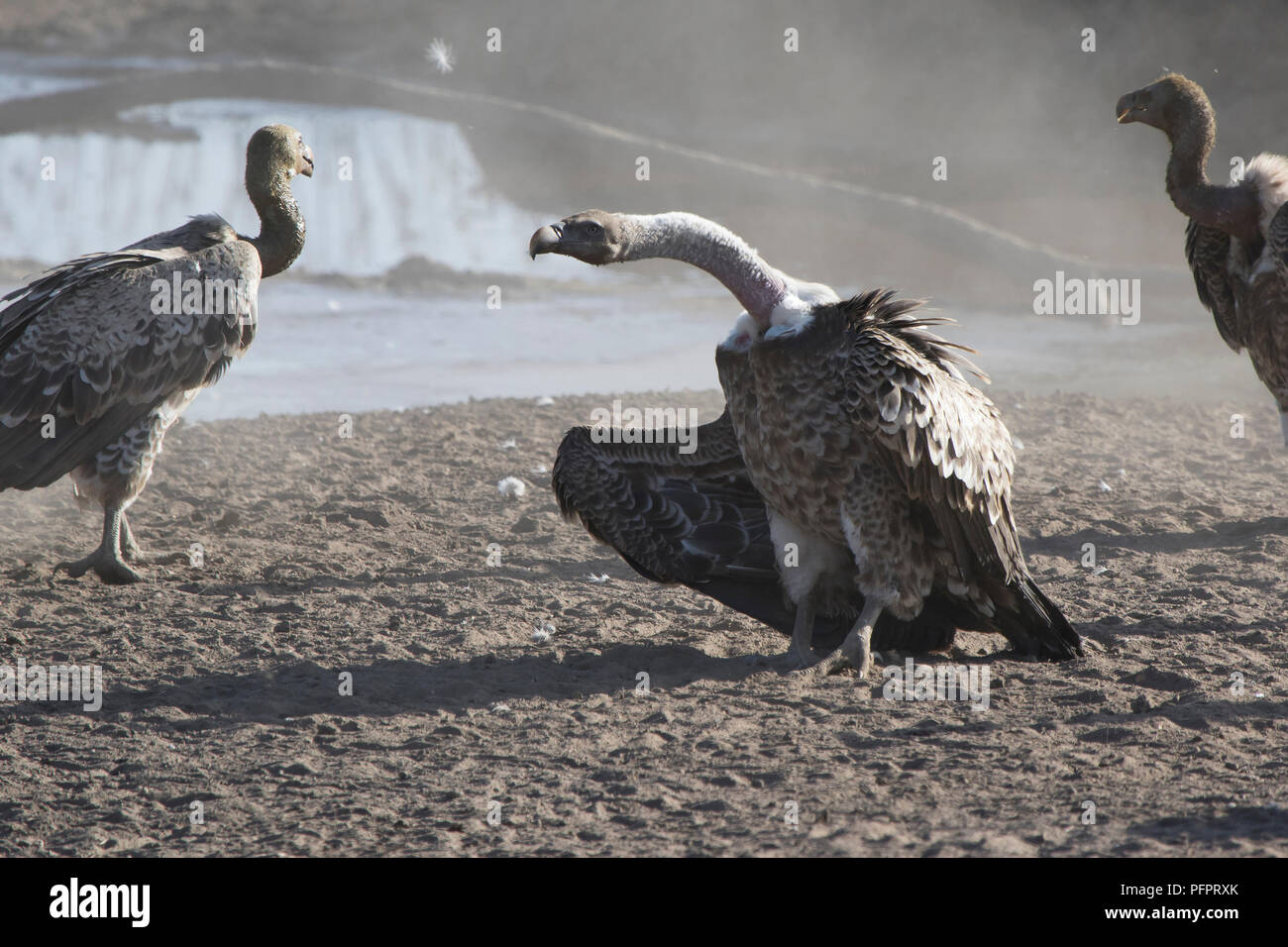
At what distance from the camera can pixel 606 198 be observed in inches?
647

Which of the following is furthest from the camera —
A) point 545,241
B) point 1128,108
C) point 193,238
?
point 1128,108

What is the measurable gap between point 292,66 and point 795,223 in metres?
7.68

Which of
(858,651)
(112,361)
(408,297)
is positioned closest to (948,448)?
(858,651)

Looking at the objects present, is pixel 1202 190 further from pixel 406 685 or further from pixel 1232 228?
pixel 406 685

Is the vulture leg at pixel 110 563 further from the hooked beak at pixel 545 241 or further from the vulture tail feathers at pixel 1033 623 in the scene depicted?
the vulture tail feathers at pixel 1033 623

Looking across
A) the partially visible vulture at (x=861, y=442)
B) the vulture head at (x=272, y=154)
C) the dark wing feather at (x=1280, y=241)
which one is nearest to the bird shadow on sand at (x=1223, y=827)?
the partially visible vulture at (x=861, y=442)

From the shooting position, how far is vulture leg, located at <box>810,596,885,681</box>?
4535mm

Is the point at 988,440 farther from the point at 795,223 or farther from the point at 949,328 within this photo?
the point at 795,223

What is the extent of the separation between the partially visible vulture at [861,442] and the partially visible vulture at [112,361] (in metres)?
2.30

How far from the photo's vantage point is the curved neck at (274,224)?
6340 millimetres

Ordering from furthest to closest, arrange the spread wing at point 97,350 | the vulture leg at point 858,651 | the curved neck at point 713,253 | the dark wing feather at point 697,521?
1. the spread wing at point 97,350
2. the dark wing feather at point 697,521
3. the vulture leg at point 858,651
4. the curved neck at point 713,253

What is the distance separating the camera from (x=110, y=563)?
569 cm

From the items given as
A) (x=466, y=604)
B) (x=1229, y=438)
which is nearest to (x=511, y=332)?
A: (x=1229, y=438)

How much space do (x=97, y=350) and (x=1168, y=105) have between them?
200 inches
